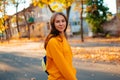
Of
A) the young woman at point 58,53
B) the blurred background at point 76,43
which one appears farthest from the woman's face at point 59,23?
the blurred background at point 76,43

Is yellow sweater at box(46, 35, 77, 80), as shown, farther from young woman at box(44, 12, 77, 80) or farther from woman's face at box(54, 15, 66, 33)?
woman's face at box(54, 15, 66, 33)

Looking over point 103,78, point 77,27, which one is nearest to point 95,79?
point 103,78

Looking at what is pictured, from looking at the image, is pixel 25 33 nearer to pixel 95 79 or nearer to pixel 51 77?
pixel 95 79

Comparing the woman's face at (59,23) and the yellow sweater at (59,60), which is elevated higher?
the woman's face at (59,23)

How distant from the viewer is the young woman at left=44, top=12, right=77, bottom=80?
11.7 feet

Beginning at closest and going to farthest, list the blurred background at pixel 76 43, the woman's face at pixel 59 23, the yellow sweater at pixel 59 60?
1. the yellow sweater at pixel 59 60
2. the woman's face at pixel 59 23
3. the blurred background at pixel 76 43

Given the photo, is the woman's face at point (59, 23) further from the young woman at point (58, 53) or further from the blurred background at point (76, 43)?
the blurred background at point (76, 43)

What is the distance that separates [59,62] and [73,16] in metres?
66.2

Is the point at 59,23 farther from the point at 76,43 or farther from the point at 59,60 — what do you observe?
the point at 76,43

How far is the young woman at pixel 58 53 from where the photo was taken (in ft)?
11.7

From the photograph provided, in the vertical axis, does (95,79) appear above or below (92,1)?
below

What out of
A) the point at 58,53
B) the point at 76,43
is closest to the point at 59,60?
the point at 58,53

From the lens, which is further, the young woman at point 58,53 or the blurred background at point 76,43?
the blurred background at point 76,43

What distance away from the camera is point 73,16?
69.5 meters
